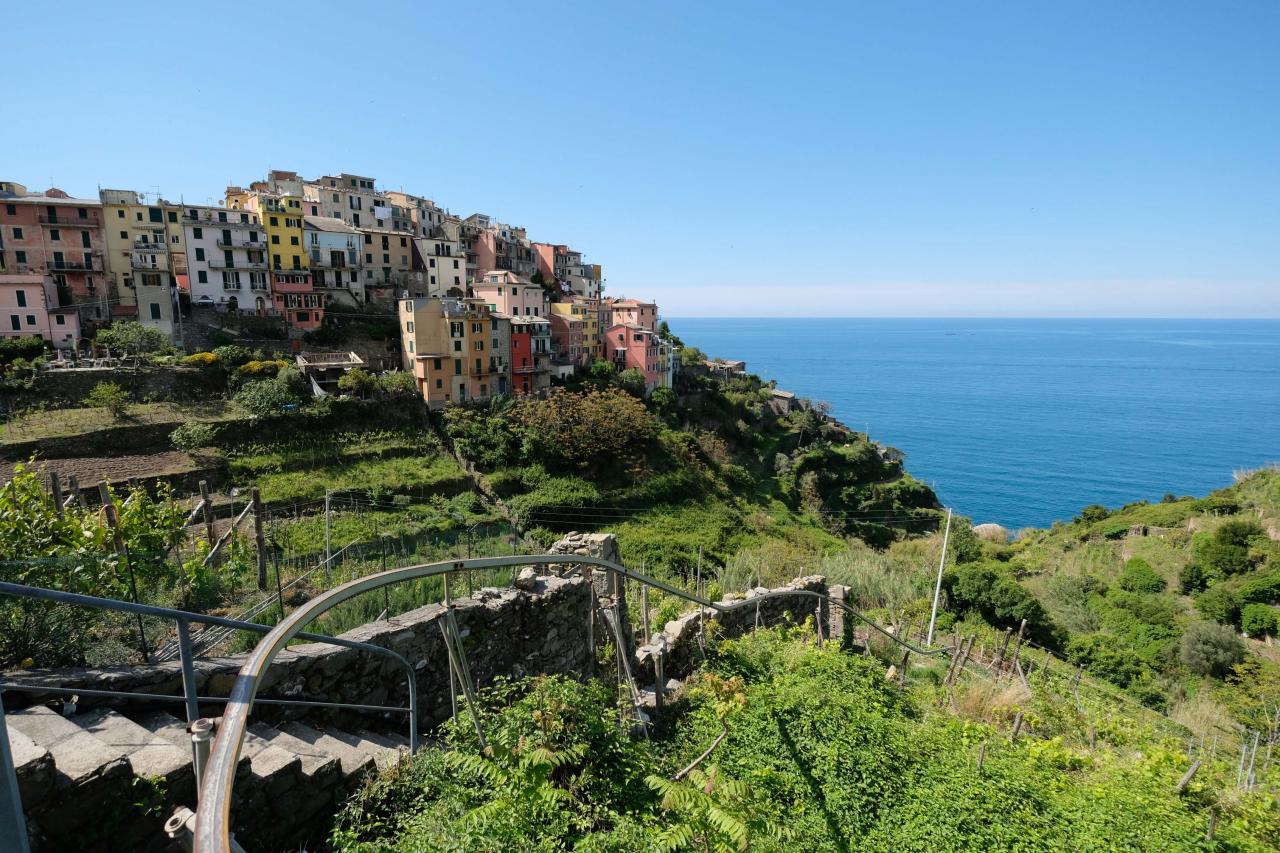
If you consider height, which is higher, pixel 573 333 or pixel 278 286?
pixel 278 286

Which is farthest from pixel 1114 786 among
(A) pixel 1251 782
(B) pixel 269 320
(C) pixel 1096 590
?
(B) pixel 269 320

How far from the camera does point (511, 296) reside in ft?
165

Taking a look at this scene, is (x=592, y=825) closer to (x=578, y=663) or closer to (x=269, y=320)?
(x=578, y=663)

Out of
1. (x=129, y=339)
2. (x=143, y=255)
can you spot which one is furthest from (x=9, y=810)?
(x=143, y=255)

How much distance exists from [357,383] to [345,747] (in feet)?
112

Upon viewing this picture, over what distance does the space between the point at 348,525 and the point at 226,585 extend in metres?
19.1

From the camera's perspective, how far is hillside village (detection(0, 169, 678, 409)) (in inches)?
1512

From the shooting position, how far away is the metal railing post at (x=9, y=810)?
1938mm

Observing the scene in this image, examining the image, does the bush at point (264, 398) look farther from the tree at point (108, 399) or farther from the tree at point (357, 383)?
the tree at point (108, 399)

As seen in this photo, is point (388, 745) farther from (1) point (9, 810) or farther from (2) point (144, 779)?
(1) point (9, 810)

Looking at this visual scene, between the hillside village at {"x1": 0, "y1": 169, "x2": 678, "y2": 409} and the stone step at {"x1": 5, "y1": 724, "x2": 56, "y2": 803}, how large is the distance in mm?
37500

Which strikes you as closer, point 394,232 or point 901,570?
point 901,570

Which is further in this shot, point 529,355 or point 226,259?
point 529,355

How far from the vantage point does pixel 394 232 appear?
52375mm
